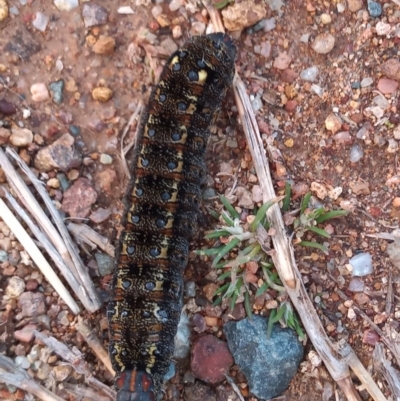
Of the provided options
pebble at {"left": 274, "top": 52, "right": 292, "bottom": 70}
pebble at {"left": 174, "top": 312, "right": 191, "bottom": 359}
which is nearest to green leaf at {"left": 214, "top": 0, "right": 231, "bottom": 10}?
pebble at {"left": 274, "top": 52, "right": 292, "bottom": 70}

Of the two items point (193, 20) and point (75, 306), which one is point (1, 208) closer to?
point (75, 306)

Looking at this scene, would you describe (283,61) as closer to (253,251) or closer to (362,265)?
(253,251)

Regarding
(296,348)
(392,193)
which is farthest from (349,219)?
(296,348)

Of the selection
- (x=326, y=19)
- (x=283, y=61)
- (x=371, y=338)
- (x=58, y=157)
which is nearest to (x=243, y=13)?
(x=283, y=61)

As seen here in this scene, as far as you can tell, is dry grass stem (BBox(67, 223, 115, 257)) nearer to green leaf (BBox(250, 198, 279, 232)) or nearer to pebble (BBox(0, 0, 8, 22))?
green leaf (BBox(250, 198, 279, 232))

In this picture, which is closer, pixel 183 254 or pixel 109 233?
pixel 183 254

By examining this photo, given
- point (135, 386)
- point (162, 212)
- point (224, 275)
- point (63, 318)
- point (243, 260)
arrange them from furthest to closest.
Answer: point (63, 318)
point (224, 275)
point (243, 260)
point (162, 212)
point (135, 386)
